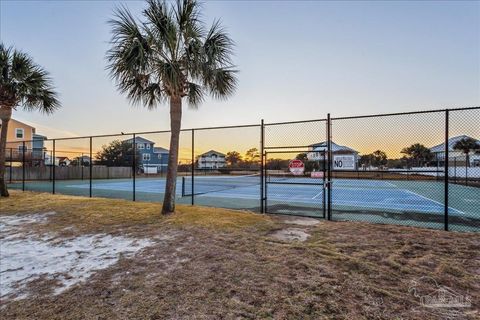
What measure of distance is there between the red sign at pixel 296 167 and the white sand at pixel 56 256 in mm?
4310

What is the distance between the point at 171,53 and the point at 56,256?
17.1 ft

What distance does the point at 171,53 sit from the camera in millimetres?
6926

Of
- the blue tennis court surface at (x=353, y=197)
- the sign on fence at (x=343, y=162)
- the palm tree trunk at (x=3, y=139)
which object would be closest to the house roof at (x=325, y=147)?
the sign on fence at (x=343, y=162)

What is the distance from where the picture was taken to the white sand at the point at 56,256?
12.7 ft

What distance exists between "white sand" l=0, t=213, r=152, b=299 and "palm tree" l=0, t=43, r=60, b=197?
7.45 m

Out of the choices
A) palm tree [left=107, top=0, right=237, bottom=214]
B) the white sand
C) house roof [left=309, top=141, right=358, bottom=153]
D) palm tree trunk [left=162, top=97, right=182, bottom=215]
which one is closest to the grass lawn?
the white sand

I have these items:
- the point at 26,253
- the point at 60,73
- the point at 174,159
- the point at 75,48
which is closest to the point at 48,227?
the point at 26,253

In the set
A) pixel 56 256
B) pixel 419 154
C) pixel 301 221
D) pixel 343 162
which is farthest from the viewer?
pixel 419 154

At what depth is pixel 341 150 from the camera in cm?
771

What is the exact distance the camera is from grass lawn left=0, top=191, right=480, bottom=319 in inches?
111

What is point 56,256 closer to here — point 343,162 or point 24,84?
point 343,162

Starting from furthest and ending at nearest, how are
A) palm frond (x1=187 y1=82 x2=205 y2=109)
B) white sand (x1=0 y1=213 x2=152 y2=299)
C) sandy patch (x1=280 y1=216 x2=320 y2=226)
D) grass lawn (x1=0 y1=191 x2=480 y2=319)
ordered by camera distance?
1. palm frond (x1=187 y1=82 x2=205 y2=109)
2. sandy patch (x1=280 y1=216 x2=320 y2=226)
3. white sand (x1=0 y1=213 x2=152 y2=299)
4. grass lawn (x1=0 y1=191 x2=480 y2=319)

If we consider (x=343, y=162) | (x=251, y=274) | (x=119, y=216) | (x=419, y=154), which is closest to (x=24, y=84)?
(x=119, y=216)

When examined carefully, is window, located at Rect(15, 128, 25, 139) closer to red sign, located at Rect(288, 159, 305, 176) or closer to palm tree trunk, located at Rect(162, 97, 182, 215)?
palm tree trunk, located at Rect(162, 97, 182, 215)
